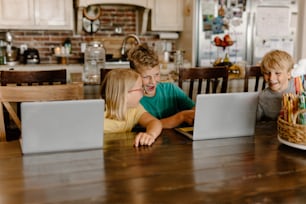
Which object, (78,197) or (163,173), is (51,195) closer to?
(78,197)

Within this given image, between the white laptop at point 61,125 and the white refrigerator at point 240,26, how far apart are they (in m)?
3.91

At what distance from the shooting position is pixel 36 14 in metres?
4.65

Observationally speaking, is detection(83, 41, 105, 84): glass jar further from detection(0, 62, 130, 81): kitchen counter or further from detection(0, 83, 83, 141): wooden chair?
detection(0, 83, 83, 141): wooden chair

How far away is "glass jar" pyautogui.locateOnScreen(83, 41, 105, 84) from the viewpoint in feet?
Answer: 10.0

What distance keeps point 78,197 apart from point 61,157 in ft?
1.18

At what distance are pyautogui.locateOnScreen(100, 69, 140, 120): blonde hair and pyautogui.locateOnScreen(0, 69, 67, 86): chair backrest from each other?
2.89 feet

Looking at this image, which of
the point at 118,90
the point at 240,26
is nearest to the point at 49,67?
the point at 240,26

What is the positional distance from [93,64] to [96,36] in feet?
5.57

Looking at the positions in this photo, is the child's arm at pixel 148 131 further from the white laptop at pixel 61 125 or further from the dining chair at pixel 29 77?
the dining chair at pixel 29 77

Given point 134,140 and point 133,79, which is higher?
point 133,79

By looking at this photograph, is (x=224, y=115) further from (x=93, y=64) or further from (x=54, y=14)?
(x=54, y=14)

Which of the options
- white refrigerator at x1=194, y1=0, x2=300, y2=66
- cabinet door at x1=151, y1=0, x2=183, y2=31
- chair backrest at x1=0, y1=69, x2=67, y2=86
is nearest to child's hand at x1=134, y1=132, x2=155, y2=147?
chair backrest at x1=0, y1=69, x2=67, y2=86

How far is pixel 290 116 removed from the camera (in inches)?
55.4

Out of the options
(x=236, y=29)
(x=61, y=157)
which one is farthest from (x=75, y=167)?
(x=236, y=29)
